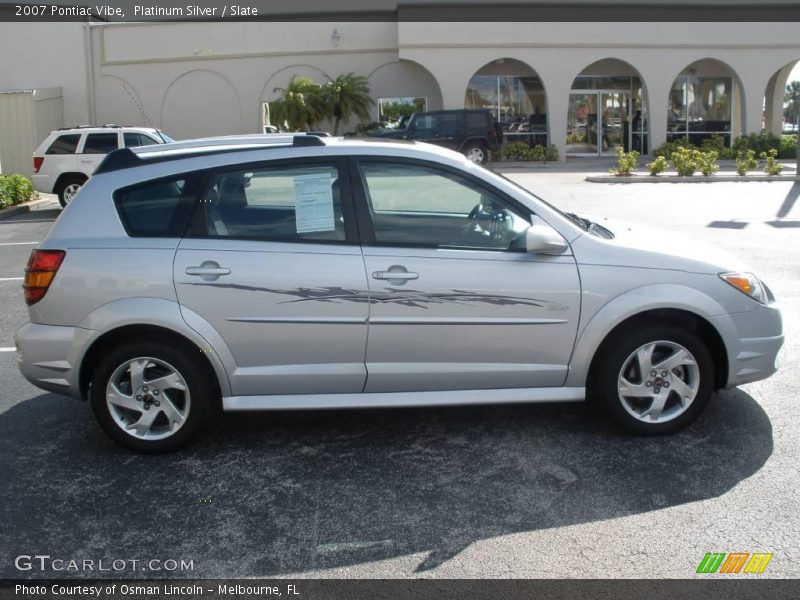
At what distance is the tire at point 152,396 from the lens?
500 centimetres

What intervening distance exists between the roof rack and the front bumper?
2.64 metres

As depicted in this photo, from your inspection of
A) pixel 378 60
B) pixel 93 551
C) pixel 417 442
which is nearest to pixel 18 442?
pixel 93 551

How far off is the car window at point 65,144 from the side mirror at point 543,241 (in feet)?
52.6

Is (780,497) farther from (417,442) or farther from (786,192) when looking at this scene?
(786,192)

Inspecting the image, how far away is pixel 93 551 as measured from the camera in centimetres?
407

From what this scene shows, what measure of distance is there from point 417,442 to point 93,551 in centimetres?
197

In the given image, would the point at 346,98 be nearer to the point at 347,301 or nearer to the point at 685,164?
the point at 685,164

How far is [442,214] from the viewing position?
17.6ft

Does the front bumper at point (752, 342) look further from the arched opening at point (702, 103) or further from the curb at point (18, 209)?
the arched opening at point (702, 103)

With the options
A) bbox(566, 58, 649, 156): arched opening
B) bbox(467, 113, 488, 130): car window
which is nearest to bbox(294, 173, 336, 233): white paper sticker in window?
bbox(467, 113, 488, 130): car window

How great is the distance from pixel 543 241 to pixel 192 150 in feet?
7.09

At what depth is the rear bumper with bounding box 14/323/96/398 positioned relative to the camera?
501 cm

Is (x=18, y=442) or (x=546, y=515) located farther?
(x=18, y=442)

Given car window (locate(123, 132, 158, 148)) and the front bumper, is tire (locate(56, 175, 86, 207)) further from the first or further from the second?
the front bumper
